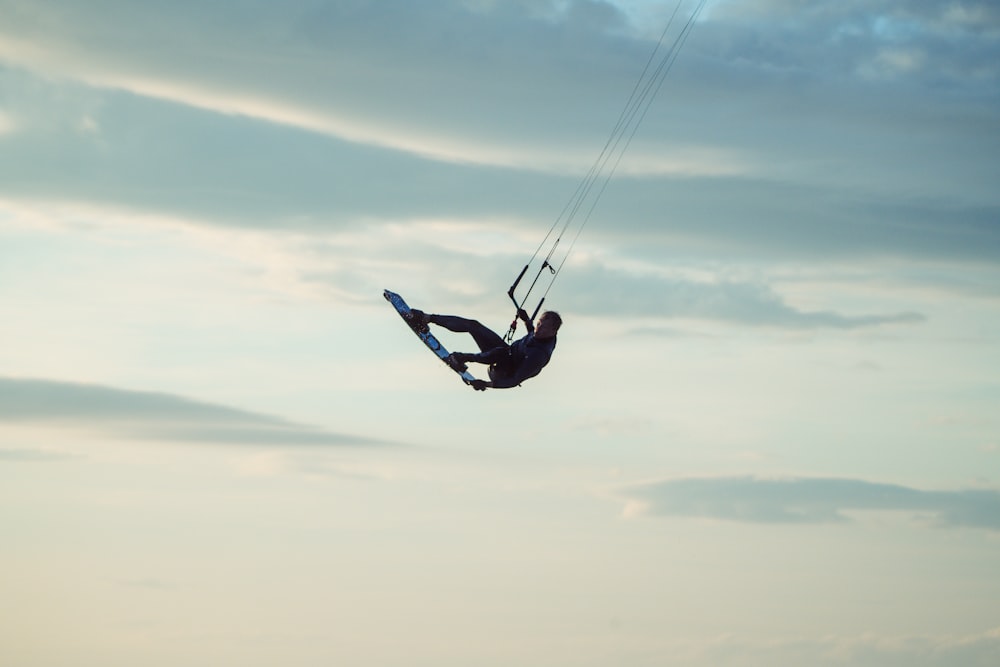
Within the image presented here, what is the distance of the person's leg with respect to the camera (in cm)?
2580

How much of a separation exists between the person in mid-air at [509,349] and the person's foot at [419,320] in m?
0.45

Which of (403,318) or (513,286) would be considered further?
(403,318)

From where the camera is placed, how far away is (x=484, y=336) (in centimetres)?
2584

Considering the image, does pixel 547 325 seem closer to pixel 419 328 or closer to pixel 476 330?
pixel 476 330

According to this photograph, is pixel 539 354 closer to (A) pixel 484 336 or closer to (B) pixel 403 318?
(A) pixel 484 336

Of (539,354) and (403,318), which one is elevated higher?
(403,318)

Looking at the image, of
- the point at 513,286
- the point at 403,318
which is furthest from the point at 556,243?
the point at 403,318

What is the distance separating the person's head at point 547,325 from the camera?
25828mm

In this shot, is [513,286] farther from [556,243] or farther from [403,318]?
[403,318]

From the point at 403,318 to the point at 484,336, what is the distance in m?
2.39

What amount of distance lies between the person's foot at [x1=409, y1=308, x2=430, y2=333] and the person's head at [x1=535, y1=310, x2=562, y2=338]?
212cm

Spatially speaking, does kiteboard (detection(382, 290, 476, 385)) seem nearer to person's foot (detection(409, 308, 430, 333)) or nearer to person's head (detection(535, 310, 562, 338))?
person's foot (detection(409, 308, 430, 333))

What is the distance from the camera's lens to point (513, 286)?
25.8m

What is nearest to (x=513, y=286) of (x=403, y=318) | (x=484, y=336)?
(x=484, y=336)
